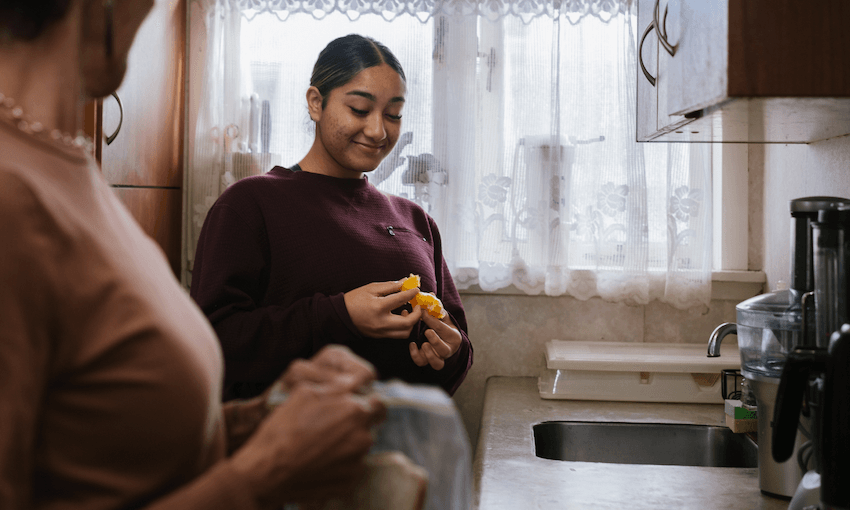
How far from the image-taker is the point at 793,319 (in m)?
1.06

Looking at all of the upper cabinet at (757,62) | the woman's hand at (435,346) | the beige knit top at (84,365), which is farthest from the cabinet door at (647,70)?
the beige knit top at (84,365)

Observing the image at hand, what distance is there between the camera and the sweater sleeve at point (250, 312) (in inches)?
46.2

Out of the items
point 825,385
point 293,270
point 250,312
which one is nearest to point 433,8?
point 293,270

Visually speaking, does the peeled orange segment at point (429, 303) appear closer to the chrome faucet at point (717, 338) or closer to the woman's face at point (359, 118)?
the woman's face at point (359, 118)

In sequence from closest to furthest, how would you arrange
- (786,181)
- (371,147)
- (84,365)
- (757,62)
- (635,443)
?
(84,365) → (757,62) → (371,147) → (635,443) → (786,181)

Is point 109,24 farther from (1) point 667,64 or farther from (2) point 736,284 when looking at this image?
(2) point 736,284

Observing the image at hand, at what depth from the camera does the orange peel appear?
1242 mm

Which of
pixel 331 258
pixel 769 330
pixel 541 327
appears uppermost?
pixel 331 258

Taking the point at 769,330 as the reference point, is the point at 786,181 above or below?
above

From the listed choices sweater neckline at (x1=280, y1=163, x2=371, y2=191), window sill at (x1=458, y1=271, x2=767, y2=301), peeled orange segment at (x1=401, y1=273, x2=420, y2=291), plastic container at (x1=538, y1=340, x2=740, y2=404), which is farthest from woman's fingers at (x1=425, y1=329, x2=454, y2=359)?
window sill at (x1=458, y1=271, x2=767, y2=301)

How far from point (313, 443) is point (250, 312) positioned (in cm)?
78

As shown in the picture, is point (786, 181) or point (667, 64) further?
point (786, 181)

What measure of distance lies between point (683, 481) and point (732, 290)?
1.02m

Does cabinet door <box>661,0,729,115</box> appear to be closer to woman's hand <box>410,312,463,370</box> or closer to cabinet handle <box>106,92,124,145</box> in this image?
woman's hand <box>410,312,463,370</box>
